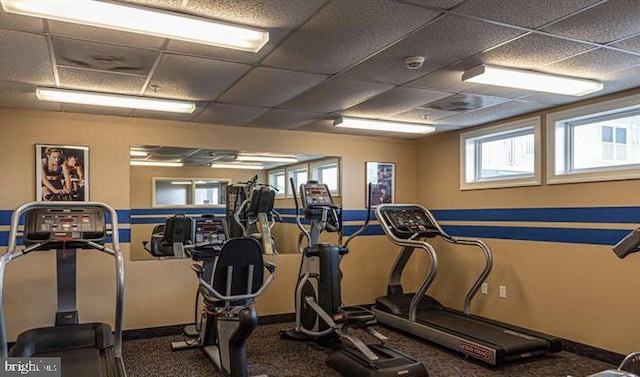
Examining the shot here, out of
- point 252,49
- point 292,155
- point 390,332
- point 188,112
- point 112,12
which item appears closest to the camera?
point 112,12

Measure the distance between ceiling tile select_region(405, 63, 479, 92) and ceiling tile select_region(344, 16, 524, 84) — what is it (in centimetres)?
10

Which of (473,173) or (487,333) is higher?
(473,173)

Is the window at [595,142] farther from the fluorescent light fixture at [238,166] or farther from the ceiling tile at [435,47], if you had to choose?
the fluorescent light fixture at [238,166]

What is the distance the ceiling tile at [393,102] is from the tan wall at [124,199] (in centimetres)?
126

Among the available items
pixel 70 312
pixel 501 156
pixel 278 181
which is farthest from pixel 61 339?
pixel 501 156

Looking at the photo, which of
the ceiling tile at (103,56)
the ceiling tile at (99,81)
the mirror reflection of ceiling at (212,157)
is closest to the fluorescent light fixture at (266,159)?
the mirror reflection of ceiling at (212,157)

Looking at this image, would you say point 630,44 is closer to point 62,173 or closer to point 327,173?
point 327,173

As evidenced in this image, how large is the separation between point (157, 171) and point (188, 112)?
100cm

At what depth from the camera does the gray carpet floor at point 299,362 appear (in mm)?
3895

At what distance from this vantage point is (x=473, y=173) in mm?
5863

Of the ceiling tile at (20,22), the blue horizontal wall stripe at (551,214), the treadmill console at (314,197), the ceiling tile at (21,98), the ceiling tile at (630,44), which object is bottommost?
the blue horizontal wall stripe at (551,214)

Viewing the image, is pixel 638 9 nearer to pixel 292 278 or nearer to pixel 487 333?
pixel 487 333

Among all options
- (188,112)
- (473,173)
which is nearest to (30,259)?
(188,112)

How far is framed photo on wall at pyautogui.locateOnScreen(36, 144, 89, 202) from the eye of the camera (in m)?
4.59
